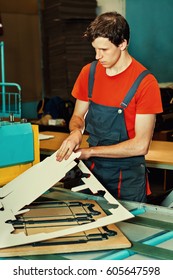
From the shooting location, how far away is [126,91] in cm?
228

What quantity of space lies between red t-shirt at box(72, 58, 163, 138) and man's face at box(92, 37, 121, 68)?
114 mm

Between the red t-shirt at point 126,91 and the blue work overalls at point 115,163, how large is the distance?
1.4 inches

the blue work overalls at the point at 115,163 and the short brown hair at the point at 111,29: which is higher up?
the short brown hair at the point at 111,29

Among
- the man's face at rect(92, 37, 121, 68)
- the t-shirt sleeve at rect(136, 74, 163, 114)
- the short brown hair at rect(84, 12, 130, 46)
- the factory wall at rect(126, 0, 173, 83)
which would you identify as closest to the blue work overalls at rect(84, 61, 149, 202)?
the t-shirt sleeve at rect(136, 74, 163, 114)

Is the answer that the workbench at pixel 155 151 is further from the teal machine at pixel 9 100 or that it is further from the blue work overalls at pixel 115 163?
the teal machine at pixel 9 100

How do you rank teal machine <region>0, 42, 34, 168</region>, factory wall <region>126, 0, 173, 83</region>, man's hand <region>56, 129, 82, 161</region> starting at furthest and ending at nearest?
1. factory wall <region>126, 0, 173, 83</region>
2. teal machine <region>0, 42, 34, 168</region>
3. man's hand <region>56, 129, 82, 161</region>

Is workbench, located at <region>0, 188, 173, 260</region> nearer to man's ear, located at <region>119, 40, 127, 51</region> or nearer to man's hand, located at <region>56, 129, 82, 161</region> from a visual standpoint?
man's hand, located at <region>56, 129, 82, 161</region>

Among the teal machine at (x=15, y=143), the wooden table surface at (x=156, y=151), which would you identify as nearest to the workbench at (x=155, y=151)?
the wooden table surface at (x=156, y=151)

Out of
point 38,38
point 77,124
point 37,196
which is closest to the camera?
point 37,196

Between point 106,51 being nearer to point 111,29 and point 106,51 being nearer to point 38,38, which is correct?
point 111,29

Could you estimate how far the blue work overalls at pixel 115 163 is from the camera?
233cm

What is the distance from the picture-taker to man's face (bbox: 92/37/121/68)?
217cm

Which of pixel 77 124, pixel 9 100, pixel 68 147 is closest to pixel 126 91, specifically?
pixel 77 124

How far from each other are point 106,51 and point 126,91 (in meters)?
0.22
